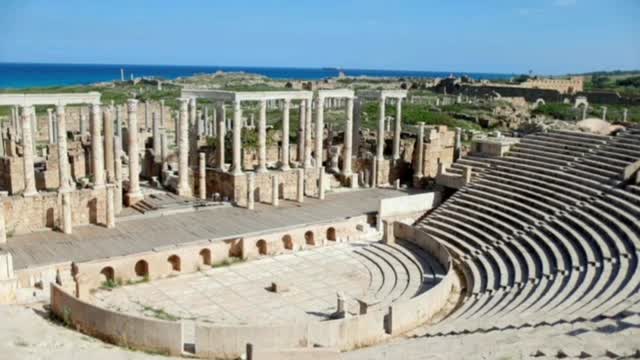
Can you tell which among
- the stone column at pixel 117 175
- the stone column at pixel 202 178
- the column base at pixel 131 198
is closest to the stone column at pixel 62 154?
the stone column at pixel 117 175

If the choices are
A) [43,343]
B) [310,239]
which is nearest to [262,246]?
[310,239]

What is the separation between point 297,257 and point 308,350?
11585 mm

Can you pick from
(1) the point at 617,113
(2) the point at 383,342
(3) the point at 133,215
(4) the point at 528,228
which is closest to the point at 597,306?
(2) the point at 383,342

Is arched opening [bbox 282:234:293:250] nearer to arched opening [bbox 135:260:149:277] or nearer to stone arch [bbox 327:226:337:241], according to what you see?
stone arch [bbox 327:226:337:241]

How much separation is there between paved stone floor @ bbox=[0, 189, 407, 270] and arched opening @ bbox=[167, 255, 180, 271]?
694mm

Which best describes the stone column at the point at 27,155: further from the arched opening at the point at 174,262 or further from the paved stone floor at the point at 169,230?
the arched opening at the point at 174,262

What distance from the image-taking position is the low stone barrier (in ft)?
48.3

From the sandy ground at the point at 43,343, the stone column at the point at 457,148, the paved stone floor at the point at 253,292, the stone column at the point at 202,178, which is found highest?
the stone column at the point at 457,148

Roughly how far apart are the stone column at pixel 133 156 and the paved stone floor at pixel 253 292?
24.0ft

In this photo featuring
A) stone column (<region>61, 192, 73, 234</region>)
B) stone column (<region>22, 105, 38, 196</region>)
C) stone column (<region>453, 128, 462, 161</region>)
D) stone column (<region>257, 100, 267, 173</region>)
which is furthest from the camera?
stone column (<region>453, 128, 462, 161</region>)

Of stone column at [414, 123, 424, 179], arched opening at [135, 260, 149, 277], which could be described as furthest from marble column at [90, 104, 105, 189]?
stone column at [414, 123, 424, 179]

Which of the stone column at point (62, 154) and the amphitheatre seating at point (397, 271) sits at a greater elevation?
the stone column at point (62, 154)

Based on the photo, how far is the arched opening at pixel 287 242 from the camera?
941 inches

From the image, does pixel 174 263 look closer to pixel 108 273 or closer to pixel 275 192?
pixel 108 273
